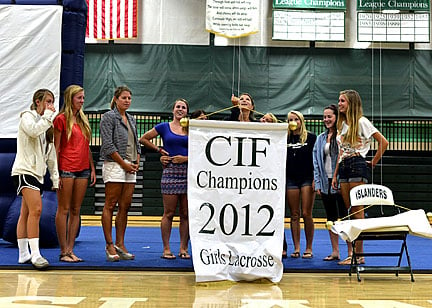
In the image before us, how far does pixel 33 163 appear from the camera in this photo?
4.78 meters

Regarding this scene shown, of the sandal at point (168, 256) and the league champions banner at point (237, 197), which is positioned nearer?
the league champions banner at point (237, 197)

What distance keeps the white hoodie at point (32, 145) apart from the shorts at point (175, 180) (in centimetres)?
97

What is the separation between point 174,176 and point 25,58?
2245mm

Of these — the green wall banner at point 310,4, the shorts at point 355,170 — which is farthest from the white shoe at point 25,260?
the green wall banner at point 310,4

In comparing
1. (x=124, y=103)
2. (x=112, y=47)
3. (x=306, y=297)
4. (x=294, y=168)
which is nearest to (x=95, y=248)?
(x=124, y=103)

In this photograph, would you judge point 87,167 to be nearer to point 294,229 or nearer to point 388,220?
point 294,229

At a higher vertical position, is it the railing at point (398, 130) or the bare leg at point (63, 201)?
the railing at point (398, 130)

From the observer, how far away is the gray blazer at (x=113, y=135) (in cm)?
515

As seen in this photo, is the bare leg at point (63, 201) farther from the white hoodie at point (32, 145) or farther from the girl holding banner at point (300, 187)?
the girl holding banner at point (300, 187)

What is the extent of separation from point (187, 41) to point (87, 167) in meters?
8.02

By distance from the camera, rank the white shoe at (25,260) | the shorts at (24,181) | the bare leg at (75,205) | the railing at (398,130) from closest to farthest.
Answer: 1. the shorts at (24,181)
2. the white shoe at (25,260)
3. the bare leg at (75,205)
4. the railing at (398,130)

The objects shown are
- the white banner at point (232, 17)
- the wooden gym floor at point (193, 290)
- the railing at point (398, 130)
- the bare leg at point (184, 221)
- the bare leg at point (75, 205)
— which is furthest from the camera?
the railing at point (398, 130)

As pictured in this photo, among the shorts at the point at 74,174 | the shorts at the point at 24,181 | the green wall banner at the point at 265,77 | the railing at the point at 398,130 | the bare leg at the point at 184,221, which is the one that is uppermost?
the green wall banner at the point at 265,77

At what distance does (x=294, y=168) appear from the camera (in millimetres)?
5691
